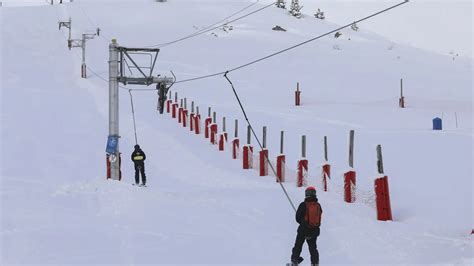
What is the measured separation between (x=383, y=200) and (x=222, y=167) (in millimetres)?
9292

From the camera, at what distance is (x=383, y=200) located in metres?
12.8

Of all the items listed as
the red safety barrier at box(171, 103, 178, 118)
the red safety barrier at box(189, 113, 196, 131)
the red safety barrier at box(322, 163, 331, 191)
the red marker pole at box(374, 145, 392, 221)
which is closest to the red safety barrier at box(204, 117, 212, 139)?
the red safety barrier at box(189, 113, 196, 131)

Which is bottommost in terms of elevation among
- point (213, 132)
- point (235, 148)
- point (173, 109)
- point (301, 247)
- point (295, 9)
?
point (301, 247)

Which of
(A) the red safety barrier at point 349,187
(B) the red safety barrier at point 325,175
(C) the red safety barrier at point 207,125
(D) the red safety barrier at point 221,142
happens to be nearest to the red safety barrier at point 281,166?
(B) the red safety barrier at point 325,175

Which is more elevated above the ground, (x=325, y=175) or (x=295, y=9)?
(x=295, y=9)

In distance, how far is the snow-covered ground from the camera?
1029 cm

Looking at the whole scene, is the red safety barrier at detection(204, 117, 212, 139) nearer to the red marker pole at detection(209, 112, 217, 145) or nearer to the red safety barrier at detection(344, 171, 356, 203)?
the red marker pole at detection(209, 112, 217, 145)

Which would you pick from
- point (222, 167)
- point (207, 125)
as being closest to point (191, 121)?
point (207, 125)

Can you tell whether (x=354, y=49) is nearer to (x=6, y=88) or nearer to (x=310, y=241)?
(x=6, y=88)

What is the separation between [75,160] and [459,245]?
1413 centimetres

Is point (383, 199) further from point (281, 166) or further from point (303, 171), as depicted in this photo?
point (281, 166)

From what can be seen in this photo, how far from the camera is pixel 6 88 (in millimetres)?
36406

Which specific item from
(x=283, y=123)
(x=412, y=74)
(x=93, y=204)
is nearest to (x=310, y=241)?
(x=93, y=204)

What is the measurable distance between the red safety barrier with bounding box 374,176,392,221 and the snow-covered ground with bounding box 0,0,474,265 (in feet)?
0.99
